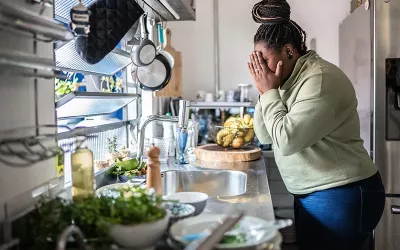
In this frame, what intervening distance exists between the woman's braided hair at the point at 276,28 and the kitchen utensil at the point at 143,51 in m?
0.48

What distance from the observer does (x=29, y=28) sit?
3.12 ft

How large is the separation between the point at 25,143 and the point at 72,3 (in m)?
0.65

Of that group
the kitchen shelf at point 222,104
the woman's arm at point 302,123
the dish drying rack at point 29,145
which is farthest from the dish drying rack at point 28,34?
the kitchen shelf at point 222,104

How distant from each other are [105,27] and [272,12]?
62cm

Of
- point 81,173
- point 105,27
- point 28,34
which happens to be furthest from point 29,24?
point 105,27

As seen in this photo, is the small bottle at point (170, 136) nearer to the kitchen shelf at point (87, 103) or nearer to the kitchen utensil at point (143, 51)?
the kitchen shelf at point (87, 103)

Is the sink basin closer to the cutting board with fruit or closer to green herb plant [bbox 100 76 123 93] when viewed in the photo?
the cutting board with fruit

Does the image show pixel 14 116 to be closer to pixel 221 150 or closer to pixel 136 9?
pixel 136 9

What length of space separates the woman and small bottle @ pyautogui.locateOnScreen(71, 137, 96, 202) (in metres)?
0.62

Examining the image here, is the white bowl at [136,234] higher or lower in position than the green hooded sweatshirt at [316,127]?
lower

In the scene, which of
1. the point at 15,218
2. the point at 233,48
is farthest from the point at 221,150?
the point at 15,218

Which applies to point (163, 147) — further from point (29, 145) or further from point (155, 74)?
point (29, 145)

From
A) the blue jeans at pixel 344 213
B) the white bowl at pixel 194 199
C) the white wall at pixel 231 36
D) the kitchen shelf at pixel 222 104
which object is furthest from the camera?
the white wall at pixel 231 36

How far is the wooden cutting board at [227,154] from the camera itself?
2180mm
